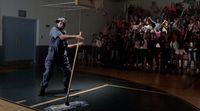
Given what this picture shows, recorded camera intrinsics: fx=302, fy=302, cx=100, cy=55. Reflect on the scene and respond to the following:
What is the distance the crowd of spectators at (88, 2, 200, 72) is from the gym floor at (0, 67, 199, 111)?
2.18 metres

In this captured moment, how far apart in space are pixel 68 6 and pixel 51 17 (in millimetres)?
939

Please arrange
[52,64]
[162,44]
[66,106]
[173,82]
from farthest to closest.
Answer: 1. [162,44]
2. [173,82]
3. [52,64]
4. [66,106]

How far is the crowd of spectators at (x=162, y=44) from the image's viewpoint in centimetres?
1212

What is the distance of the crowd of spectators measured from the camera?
12117 mm

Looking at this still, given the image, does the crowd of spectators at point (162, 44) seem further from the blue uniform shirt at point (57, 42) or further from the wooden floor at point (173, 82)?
the blue uniform shirt at point (57, 42)

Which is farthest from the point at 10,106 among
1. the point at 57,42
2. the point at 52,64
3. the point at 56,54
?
the point at 57,42

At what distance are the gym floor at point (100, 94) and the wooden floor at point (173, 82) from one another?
0.09ft

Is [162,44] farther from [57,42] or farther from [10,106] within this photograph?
[10,106]

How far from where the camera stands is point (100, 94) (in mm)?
7254

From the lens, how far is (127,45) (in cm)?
1297

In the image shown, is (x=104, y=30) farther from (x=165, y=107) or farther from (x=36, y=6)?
(x=165, y=107)

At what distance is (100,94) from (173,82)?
11.3ft

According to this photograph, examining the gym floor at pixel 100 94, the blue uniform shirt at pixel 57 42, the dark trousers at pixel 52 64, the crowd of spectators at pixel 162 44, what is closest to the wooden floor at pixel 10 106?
the gym floor at pixel 100 94

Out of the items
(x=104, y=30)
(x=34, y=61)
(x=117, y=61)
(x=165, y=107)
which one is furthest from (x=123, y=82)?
(x=104, y=30)
